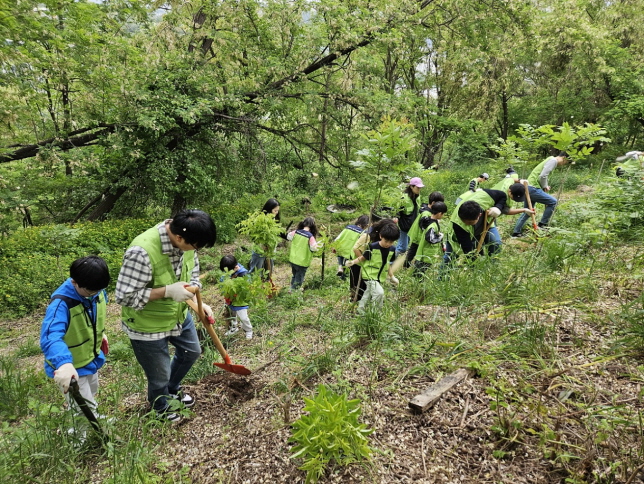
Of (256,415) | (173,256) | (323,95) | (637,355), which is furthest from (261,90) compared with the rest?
(637,355)

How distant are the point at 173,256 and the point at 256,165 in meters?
7.74

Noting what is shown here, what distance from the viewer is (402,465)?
191 centimetres

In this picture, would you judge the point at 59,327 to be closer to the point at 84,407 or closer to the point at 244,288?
the point at 84,407

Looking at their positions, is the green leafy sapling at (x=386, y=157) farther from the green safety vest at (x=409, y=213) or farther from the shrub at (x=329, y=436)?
the green safety vest at (x=409, y=213)

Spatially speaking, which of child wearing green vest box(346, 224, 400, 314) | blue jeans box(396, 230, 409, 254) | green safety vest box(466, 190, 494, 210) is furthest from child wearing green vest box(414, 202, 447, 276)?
blue jeans box(396, 230, 409, 254)

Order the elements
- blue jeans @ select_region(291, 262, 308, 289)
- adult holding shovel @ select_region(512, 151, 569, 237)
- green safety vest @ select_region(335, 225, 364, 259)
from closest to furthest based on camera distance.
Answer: green safety vest @ select_region(335, 225, 364, 259) → blue jeans @ select_region(291, 262, 308, 289) → adult holding shovel @ select_region(512, 151, 569, 237)

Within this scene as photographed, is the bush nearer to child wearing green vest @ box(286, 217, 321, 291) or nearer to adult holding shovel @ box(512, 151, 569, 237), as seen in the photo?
child wearing green vest @ box(286, 217, 321, 291)

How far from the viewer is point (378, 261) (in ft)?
13.4

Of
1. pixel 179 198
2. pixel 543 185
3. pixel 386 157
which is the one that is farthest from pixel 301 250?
pixel 179 198

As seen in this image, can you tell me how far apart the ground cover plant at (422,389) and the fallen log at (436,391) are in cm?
5

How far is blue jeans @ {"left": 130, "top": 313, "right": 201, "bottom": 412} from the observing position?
2.62 metres

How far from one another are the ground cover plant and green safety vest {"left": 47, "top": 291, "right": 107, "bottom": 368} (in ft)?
1.25

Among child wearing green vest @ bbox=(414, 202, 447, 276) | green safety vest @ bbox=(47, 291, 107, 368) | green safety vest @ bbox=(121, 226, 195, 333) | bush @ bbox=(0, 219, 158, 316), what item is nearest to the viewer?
green safety vest @ bbox=(121, 226, 195, 333)

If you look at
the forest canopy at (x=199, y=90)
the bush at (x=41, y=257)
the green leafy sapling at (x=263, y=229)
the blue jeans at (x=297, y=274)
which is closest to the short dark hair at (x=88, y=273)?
the green leafy sapling at (x=263, y=229)
